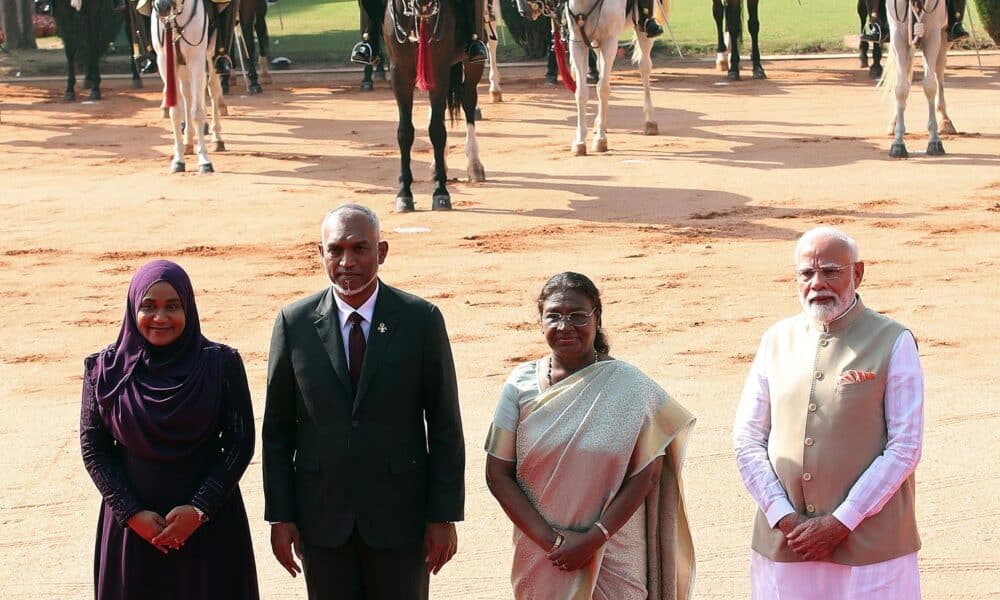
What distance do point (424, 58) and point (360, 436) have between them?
8.98 m

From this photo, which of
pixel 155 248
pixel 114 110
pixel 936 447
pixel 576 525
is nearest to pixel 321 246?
pixel 576 525

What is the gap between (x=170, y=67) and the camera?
1545 cm

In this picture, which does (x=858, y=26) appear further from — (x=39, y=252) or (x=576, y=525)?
(x=576, y=525)

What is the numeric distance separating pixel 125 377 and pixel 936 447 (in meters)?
4.09

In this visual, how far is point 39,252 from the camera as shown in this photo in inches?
500

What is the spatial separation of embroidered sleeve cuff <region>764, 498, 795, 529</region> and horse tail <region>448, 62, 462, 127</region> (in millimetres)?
9698

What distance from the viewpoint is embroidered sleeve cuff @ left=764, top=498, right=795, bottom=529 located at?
179 inches

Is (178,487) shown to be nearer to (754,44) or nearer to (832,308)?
(832,308)

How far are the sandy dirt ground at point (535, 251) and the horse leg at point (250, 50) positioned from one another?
2.13 m

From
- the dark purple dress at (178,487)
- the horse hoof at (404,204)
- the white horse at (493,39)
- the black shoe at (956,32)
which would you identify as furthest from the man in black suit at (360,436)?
the white horse at (493,39)

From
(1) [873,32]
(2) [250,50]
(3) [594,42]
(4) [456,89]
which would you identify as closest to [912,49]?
(1) [873,32]

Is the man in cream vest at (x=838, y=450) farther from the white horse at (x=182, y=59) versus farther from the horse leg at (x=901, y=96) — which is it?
the white horse at (x=182, y=59)

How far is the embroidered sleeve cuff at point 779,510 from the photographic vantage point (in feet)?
14.9

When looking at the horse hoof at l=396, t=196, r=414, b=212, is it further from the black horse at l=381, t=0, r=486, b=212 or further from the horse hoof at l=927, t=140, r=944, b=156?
the horse hoof at l=927, t=140, r=944, b=156
